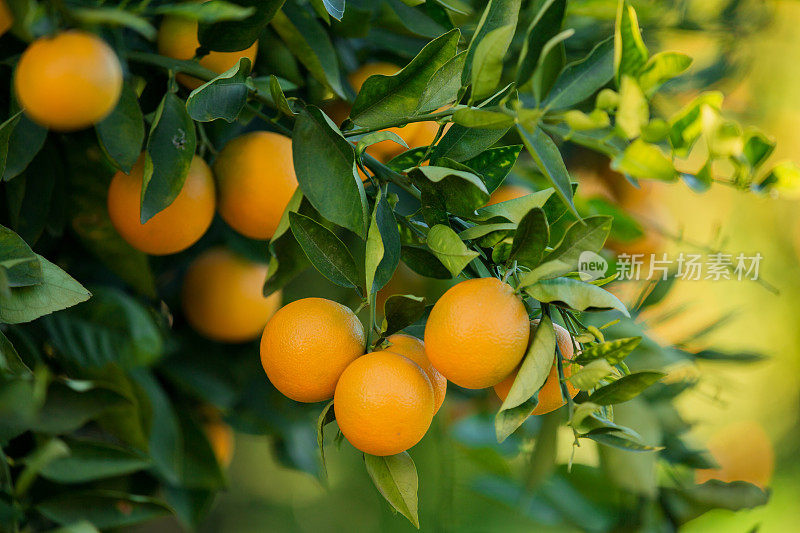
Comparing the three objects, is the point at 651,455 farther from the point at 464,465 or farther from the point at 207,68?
the point at 207,68

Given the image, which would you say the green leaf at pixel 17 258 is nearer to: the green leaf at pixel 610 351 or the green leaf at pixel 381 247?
the green leaf at pixel 381 247

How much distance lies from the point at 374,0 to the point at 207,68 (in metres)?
0.17

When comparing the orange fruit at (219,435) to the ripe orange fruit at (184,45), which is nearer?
the ripe orange fruit at (184,45)

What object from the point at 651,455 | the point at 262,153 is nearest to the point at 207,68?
the point at 262,153

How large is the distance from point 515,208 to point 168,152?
21 cm

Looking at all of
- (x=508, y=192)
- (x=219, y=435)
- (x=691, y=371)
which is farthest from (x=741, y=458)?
(x=219, y=435)

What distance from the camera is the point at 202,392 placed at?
2.28 ft

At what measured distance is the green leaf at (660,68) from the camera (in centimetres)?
33

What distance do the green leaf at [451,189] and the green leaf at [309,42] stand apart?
0.49ft

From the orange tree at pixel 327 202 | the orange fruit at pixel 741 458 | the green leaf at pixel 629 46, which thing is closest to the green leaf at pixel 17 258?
the orange tree at pixel 327 202

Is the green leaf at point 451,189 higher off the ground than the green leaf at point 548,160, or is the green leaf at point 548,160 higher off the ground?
the green leaf at point 548,160

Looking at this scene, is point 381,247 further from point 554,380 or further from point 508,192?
point 508,192

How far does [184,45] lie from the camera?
0.47 metres

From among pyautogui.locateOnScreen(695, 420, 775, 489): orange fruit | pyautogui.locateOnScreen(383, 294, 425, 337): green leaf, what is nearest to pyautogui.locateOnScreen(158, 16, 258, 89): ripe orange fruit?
pyautogui.locateOnScreen(383, 294, 425, 337): green leaf
